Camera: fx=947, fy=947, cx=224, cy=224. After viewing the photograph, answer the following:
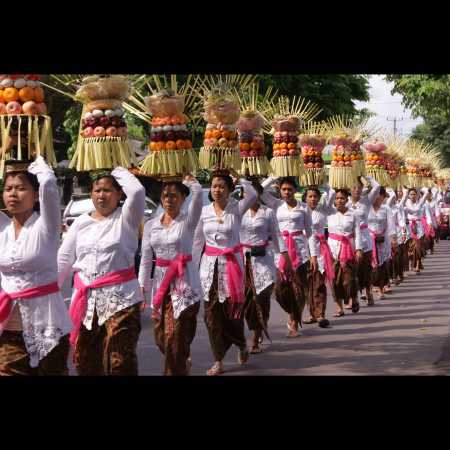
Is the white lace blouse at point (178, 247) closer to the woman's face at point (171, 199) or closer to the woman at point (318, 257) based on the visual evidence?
the woman's face at point (171, 199)

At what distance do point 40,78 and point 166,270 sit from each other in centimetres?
211

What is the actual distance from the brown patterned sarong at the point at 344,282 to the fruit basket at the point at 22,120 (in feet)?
24.5

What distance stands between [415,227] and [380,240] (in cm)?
523

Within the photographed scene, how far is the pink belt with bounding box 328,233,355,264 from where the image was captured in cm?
1270

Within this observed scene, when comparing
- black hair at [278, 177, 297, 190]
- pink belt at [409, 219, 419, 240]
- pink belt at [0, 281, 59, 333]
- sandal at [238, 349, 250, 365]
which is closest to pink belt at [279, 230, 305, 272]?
black hair at [278, 177, 297, 190]

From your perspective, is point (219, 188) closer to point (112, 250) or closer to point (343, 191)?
point (112, 250)

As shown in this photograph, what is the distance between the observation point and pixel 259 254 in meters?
9.59

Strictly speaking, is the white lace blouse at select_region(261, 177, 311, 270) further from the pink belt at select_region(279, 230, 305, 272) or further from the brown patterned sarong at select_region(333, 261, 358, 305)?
the brown patterned sarong at select_region(333, 261, 358, 305)

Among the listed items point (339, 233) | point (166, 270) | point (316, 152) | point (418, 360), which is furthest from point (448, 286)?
point (166, 270)

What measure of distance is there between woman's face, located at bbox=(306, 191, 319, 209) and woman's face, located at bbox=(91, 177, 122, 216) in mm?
6334

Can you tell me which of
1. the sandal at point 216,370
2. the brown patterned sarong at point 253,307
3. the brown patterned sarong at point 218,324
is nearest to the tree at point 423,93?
the brown patterned sarong at point 253,307

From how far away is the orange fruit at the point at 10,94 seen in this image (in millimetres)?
5520

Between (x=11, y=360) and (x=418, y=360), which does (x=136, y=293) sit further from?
(x=418, y=360)

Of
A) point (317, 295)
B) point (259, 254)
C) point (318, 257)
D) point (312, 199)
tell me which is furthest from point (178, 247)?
point (312, 199)
